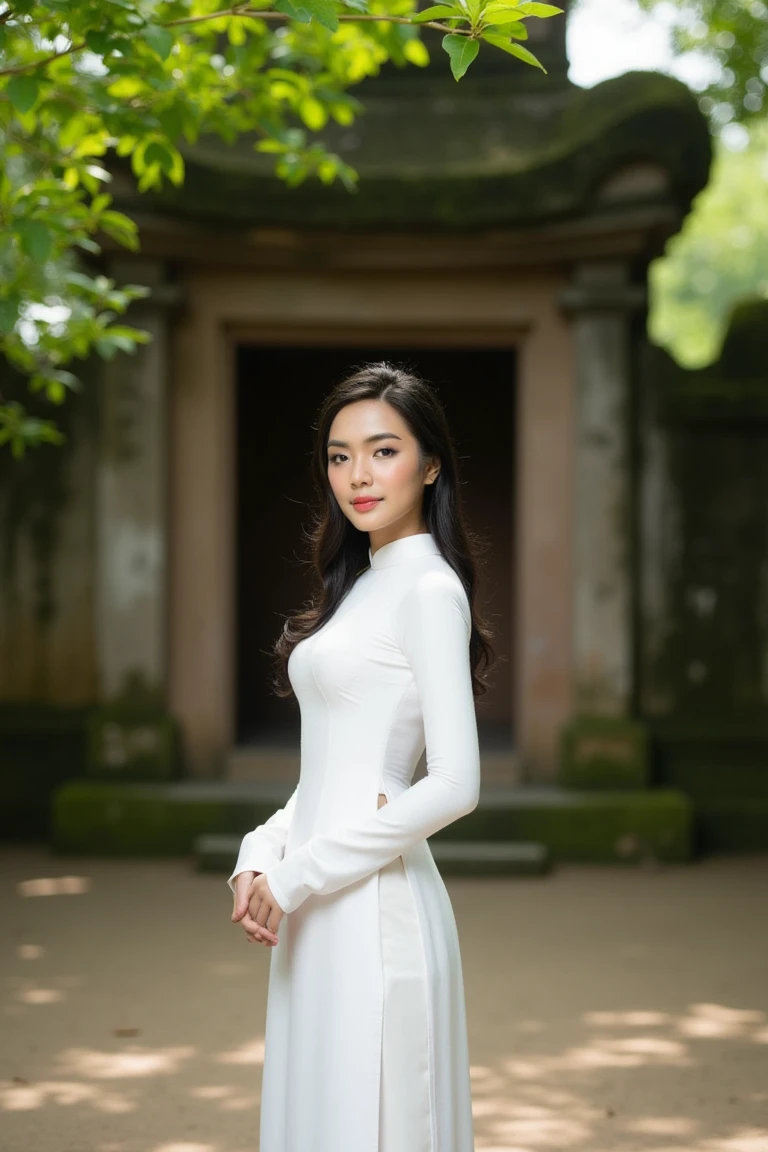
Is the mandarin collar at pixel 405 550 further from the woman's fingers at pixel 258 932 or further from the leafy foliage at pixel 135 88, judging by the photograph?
the leafy foliage at pixel 135 88

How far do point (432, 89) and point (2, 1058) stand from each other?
6058 mm

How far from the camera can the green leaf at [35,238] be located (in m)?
3.36

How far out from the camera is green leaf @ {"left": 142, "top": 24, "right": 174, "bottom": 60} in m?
3.17

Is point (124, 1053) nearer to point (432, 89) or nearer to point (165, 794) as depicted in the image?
point (165, 794)

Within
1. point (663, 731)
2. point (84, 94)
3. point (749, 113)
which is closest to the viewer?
point (84, 94)

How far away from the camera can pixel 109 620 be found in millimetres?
7371

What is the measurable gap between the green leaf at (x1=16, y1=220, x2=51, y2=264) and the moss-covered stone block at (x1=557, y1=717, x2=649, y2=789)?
463 cm

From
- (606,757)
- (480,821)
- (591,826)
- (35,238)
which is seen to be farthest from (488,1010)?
(35,238)

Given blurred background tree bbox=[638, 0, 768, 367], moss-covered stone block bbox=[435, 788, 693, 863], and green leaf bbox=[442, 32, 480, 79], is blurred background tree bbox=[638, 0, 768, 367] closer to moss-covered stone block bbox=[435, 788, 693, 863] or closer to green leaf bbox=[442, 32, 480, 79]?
moss-covered stone block bbox=[435, 788, 693, 863]

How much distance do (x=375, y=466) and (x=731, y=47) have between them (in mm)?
9253

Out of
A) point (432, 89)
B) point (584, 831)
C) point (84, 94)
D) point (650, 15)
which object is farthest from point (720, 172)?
point (84, 94)

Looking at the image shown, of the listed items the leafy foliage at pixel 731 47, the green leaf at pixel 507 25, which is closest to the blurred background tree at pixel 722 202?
the leafy foliage at pixel 731 47

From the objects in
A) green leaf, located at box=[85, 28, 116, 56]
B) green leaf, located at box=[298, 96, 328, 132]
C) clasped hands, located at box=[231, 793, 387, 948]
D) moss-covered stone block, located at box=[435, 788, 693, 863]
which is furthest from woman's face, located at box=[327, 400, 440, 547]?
moss-covered stone block, located at box=[435, 788, 693, 863]

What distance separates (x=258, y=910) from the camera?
2.16 meters
